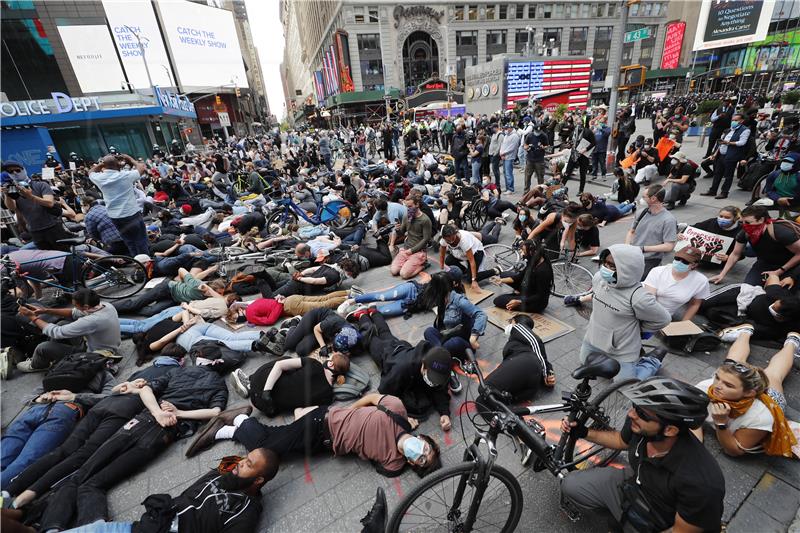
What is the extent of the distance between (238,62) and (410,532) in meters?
72.5

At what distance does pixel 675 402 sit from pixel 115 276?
362 inches

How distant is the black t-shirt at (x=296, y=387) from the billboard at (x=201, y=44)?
6286 centimetres

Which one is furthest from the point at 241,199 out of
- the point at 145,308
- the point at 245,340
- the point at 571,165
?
the point at 571,165

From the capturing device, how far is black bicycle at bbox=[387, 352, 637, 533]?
91.3 inches

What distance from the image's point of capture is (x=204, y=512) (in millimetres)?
2645

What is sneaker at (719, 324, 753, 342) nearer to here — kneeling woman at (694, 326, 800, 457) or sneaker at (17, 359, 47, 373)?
kneeling woman at (694, 326, 800, 457)

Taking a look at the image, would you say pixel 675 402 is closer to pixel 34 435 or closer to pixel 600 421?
pixel 600 421

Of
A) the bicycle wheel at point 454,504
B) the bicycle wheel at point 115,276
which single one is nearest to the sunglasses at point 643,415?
the bicycle wheel at point 454,504

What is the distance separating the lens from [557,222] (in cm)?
634

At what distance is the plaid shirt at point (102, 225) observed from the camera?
7.42m

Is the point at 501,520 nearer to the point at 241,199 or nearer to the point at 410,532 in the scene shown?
the point at 410,532

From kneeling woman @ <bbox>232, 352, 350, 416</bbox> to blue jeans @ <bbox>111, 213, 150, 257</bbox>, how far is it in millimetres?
5786

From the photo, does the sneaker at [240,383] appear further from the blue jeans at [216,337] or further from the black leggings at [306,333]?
the black leggings at [306,333]

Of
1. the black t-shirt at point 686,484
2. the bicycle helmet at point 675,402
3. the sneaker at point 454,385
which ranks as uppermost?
the bicycle helmet at point 675,402
